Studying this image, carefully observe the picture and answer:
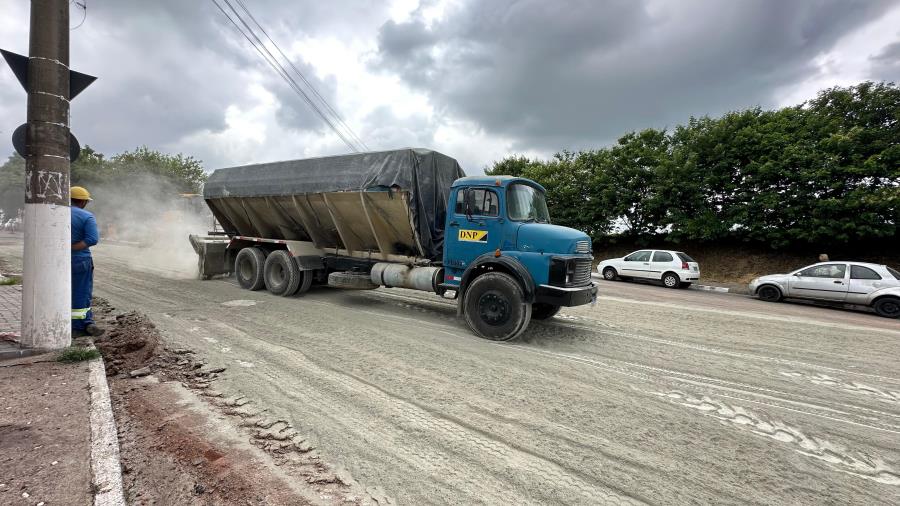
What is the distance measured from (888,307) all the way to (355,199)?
14164 mm

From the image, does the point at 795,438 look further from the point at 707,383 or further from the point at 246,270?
the point at 246,270

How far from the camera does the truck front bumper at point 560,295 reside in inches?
225

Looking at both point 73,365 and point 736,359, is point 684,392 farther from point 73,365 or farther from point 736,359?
point 73,365

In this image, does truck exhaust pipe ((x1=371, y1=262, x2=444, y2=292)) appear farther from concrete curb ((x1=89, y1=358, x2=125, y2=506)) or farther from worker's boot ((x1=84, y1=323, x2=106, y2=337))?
concrete curb ((x1=89, y1=358, x2=125, y2=506))

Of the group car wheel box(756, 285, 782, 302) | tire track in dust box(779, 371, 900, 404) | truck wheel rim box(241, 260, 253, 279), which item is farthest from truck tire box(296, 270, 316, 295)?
car wheel box(756, 285, 782, 302)

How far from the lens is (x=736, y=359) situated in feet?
18.1

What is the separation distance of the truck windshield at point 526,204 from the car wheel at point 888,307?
10661mm

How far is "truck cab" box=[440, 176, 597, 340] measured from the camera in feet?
19.1

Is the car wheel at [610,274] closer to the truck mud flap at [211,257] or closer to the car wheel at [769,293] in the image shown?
the car wheel at [769,293]

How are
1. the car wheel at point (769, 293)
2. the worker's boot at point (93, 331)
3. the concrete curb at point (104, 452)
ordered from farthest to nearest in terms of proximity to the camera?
1. the car wheel at point (769, 293)
2. the worker's boot at point (93, 331)
3. the concrete curb at point (104, 452)

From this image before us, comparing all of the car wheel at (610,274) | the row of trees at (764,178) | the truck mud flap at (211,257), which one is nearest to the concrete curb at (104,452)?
the truck mud flap at (211,257)

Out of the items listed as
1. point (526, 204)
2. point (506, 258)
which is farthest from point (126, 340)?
point (526, 204)

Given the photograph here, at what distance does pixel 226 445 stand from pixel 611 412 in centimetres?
318

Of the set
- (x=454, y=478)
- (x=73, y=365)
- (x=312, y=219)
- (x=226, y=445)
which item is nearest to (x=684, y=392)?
(x=454, y=478)
